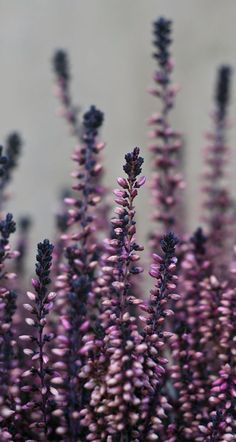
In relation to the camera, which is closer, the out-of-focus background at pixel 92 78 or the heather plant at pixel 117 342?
the heather plant at pixel 117 342

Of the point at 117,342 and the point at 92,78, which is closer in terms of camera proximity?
the point at 117,342

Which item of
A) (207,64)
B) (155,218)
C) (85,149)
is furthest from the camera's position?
(207,64)

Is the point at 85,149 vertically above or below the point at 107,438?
above

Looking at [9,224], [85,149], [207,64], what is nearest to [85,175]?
[85,149]

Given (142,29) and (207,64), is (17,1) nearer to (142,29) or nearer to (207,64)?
(142,29)

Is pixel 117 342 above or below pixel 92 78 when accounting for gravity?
below

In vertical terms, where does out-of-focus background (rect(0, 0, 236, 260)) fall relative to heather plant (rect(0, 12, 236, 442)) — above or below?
above

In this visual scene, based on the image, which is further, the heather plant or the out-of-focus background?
the out-of-focus background

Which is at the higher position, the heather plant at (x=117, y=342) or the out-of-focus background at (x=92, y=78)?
the out-of-focus background at (x=92, y=78)
